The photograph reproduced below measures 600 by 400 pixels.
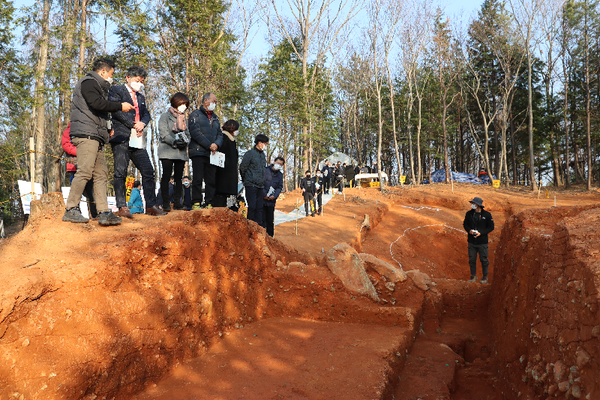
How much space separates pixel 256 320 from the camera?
5.21m

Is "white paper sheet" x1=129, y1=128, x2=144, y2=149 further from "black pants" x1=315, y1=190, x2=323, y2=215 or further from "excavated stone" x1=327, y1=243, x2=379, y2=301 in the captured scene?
"black pants" x1=315, y1=190, x2=323, y2=215

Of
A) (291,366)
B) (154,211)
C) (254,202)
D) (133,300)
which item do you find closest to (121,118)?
(154,211)

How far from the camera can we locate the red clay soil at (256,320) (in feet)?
8.65

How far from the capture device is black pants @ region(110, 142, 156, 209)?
4.48 m

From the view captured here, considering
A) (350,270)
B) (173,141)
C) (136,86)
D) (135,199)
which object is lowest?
(350,270)

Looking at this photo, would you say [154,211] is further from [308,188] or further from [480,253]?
[308,188]

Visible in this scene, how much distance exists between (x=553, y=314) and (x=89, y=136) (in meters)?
4.88

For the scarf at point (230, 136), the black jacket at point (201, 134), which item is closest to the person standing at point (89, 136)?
the black jacket at point (201, 134)

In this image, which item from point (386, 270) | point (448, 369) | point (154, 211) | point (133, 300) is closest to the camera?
point (133, 300)

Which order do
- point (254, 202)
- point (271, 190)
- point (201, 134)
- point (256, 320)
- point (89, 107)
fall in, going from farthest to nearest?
point (271, 190)
point (254, 202)
point (201, 134)
point (256, 320)
point (89, 107)

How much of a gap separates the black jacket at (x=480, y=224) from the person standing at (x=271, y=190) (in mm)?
4559

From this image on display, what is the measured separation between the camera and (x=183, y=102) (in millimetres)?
5348

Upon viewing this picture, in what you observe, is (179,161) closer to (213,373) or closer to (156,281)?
(156,281)

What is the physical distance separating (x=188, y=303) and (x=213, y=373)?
2.65 feet
